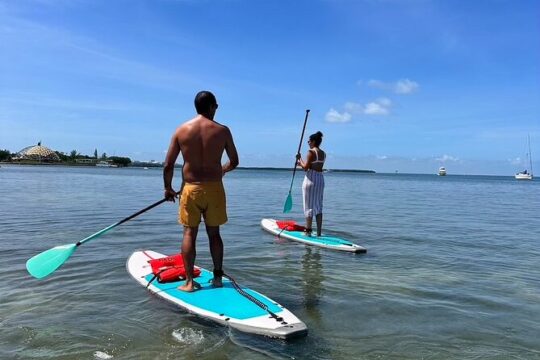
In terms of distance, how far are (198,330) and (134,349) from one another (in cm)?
74

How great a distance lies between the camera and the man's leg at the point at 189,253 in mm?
5609

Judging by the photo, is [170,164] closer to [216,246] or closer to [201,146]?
[201,146]

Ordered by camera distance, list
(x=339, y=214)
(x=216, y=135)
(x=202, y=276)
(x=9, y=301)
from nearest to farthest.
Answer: (x=216, y=135), (x=9, y=301), (x=202, y=276), (x=339, y=214)

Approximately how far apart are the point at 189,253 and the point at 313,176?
201 inches

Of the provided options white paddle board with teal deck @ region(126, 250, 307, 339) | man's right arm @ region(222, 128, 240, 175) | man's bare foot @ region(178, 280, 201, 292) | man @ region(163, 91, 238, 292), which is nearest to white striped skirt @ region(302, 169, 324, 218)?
white paddle board with teal deck @ region(126, 250, 307, 339)

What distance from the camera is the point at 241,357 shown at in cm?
432

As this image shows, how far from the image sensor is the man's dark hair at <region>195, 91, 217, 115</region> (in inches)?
218

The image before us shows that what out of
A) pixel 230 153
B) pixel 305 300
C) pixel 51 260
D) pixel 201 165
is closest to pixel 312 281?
pixel 305 300

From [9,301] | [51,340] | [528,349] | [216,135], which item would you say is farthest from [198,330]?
[528,349]

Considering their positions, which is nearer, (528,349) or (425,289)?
(528,349)

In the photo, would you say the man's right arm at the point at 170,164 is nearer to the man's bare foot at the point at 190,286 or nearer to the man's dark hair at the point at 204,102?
the man's dark hair at the point at 204,102

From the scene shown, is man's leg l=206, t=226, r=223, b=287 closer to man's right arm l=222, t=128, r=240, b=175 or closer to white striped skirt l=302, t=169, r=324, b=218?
man's right arm l=222, t=128, r=240, b=175

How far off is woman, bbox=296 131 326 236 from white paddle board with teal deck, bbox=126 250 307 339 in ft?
14.2

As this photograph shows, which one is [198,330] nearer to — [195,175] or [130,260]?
[195,175]
